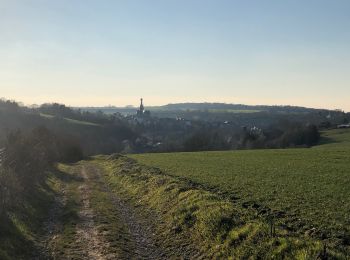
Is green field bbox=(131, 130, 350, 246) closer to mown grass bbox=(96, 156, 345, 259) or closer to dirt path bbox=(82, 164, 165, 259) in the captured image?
mown grass bbox=(96, 156, 345, 259)

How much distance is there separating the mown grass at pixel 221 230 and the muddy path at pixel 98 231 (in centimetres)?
102

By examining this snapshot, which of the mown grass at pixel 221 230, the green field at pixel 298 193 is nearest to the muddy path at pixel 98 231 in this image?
the mown grass at pixel 221 230

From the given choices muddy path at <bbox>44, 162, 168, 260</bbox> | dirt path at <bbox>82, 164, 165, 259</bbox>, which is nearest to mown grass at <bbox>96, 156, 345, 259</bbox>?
dirt path at <bbox>82, 164, 165, 259</bbox>

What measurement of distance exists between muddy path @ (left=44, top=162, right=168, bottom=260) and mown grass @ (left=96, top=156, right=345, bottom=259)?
1.02 m

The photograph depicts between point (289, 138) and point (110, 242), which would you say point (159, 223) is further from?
point (289, 138)

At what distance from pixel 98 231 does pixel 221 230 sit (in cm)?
517

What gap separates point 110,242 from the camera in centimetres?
1565

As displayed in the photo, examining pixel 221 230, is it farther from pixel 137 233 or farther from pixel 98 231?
pixel 98 231

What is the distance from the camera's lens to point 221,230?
1515 centimetres

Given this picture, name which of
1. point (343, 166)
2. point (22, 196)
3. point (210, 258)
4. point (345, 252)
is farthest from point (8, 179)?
point (343, 166)

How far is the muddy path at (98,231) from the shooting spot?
47.8 feet

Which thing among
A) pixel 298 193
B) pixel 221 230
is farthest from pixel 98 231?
pixel 298 193

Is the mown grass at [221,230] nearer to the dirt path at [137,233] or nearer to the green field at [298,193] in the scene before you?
the dirt path at [137,233]

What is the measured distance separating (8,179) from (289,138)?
9409 cm
